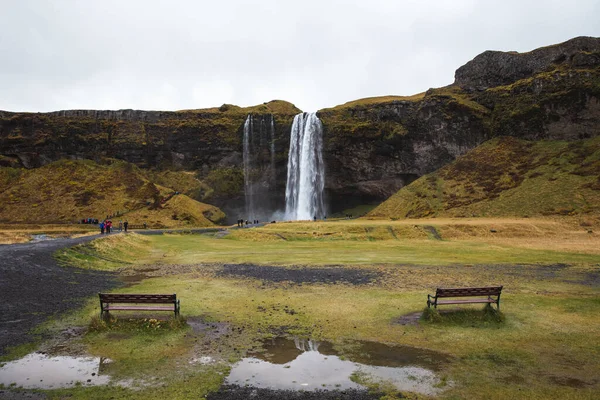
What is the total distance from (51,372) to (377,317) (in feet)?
33.6

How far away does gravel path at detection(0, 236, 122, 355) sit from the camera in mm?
13227

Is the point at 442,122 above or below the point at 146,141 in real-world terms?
above

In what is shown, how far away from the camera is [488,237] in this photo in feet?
145

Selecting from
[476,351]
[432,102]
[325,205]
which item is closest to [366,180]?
[325,205]

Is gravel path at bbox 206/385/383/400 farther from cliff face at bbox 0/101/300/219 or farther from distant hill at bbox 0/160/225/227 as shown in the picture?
cliff face at bbox 0/101/300/219

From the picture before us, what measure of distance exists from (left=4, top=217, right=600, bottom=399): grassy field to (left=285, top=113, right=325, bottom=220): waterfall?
50.4 m

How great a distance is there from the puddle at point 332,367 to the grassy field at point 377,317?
44 cm

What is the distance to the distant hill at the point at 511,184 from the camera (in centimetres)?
5862

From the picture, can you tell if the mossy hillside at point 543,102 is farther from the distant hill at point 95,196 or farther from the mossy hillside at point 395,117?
the distant hill at point 95,196

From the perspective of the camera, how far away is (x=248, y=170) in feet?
303

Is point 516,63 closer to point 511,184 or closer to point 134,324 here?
point 511,184

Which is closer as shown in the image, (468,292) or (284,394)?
(284,394)

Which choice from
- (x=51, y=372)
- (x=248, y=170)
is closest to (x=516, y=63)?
(x=248, y=170)

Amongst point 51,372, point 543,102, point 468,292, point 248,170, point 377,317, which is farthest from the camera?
point 248,170
